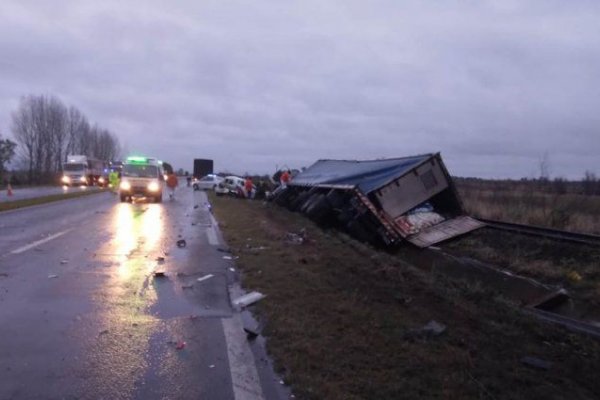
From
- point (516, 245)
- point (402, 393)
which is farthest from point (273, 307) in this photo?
point (516, 245)

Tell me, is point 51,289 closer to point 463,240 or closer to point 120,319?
point 120,319

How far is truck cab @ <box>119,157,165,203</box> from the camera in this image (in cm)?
3106

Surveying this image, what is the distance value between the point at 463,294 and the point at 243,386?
522 centimetres

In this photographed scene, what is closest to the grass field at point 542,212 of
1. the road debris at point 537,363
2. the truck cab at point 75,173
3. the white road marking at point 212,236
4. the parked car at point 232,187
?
the white road marking at point 212,236

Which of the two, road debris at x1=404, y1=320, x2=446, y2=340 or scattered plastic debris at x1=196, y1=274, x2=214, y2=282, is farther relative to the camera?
scattered plastic debris at x1=196, y1=274, x2=214, y2=282

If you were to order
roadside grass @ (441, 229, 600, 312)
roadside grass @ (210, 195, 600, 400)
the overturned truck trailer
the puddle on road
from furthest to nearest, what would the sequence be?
the overturned truck trailer, roadside grass @ (441, 229, 600, 312), the puddle on road, roadside grass @ (210, 195, 600, 400)

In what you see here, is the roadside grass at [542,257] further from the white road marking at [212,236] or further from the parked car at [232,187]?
the parked car at [232,187]

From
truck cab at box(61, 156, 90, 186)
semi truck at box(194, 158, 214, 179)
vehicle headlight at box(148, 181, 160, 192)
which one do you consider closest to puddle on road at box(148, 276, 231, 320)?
vehicle headlight at box(148, 181, 160, 192)

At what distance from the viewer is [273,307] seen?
7117 mm

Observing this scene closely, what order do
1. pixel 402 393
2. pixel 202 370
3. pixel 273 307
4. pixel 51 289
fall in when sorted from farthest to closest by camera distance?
pixel 51 289 → pixel 273 307 → pixel 202 370 → pixel 402 393

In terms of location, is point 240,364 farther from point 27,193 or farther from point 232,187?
point 27,193

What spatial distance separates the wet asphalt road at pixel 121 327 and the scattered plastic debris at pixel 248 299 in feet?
0.51

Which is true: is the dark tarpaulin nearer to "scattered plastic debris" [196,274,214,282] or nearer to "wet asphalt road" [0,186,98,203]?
"scattered plastic debris" [196,274,214,282]

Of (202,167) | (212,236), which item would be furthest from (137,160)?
(202,167)
